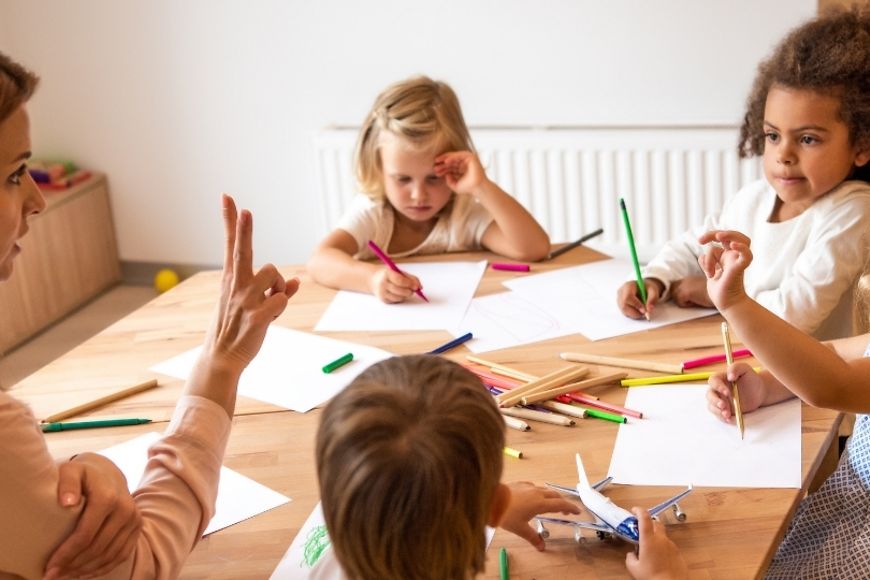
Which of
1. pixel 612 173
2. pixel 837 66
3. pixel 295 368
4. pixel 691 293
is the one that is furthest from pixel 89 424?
pixel 612 173

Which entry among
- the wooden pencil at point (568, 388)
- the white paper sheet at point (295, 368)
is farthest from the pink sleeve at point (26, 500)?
the wooden pencil at point (568, 388)

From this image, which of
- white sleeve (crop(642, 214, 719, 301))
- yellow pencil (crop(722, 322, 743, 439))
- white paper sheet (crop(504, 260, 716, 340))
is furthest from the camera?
white sleeve (crop(642, 214, 719, 301))

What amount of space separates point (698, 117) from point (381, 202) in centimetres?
130

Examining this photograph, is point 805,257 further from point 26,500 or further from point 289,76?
point 289,76

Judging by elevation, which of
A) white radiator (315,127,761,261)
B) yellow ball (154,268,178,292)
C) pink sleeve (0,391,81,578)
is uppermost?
pink sleeve (0,391,81,578)

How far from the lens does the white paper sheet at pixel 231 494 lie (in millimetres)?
1265

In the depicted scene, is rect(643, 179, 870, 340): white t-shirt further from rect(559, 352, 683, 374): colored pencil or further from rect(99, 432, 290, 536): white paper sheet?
rect(99, 432, 290, 536): white paper sheet

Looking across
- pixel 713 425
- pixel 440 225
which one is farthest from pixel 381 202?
pixel 713 425

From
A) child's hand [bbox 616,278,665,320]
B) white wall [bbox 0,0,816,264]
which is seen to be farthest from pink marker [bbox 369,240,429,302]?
white wall [bbox 0,0,816,264]

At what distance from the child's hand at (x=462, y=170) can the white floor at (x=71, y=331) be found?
168 centimetres

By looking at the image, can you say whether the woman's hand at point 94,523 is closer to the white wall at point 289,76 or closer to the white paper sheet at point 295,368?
the white paper sheet at point 295,368

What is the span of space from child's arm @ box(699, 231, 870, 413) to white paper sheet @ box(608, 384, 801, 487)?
8 centimetres

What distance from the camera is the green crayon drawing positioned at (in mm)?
1162

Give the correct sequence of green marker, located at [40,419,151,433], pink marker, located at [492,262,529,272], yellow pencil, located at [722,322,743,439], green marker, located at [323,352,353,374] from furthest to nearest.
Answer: pink marker, located at [492,262,529,272] < green marker, located at [323,352,353,374] < green marker, located at [40,419,151,433] < yellow pencil, located at [722,322,743,439]
